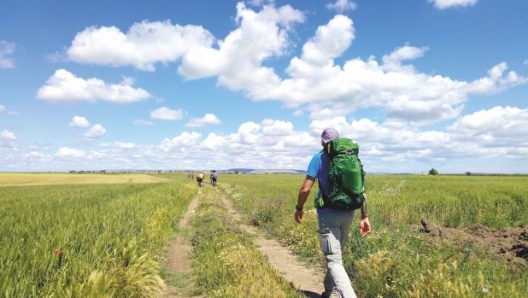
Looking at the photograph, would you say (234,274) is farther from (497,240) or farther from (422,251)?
(497,240)

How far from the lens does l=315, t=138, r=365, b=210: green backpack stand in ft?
18.6

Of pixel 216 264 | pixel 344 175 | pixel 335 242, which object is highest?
pixel 344 175

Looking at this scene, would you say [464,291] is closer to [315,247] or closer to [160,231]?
[315,247]

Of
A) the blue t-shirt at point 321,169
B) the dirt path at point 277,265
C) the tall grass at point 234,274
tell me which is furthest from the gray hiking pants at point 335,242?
the dirt path at point 277,265

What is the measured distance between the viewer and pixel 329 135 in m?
6.13

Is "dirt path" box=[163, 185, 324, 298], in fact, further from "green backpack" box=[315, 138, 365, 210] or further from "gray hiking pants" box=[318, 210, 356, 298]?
"green backpack" box=[315, 138, 365, 210]

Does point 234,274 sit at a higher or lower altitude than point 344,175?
lower

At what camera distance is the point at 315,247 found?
10.7 metres

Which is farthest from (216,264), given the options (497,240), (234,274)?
(497,240)

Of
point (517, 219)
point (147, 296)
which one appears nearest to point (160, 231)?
point (147, 296)

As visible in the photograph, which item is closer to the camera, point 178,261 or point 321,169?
point 321,169

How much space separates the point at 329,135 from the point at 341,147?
1.67 ft

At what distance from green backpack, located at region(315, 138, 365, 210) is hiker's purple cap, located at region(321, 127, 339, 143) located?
29 cm

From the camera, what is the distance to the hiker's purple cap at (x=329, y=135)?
6.12 metres
